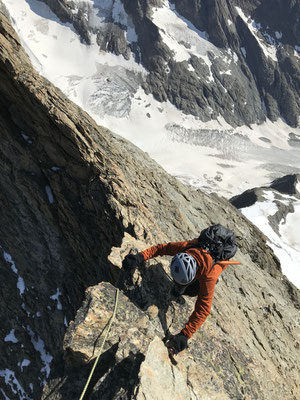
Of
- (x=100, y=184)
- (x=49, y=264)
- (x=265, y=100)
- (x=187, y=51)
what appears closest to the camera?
(x=100, y=184)

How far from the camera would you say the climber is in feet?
20.8

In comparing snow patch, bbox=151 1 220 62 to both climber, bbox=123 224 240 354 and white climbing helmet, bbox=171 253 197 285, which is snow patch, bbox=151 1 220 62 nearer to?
climber, bbox=123 224 240 354

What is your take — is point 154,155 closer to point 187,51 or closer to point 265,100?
point 187,51

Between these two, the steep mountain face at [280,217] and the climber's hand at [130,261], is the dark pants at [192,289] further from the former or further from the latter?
the steep mountain face at [280,217]

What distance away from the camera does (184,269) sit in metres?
6.45

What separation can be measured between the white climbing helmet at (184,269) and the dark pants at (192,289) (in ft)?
3.63

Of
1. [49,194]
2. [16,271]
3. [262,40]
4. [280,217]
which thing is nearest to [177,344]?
[49,194]

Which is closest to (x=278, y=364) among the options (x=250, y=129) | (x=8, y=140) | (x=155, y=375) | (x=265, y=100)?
(x=155, y=375)

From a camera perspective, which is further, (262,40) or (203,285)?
(262,40)

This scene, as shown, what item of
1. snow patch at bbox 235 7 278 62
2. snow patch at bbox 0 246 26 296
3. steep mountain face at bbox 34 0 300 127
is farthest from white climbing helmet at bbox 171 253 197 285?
snow patch at bbox 235 7 278 62

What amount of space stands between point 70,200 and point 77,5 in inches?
7288

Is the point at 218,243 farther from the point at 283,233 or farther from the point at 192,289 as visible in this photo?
the point at 283,233

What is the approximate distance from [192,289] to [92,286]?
2627 millimetres

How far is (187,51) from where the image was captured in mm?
169000
